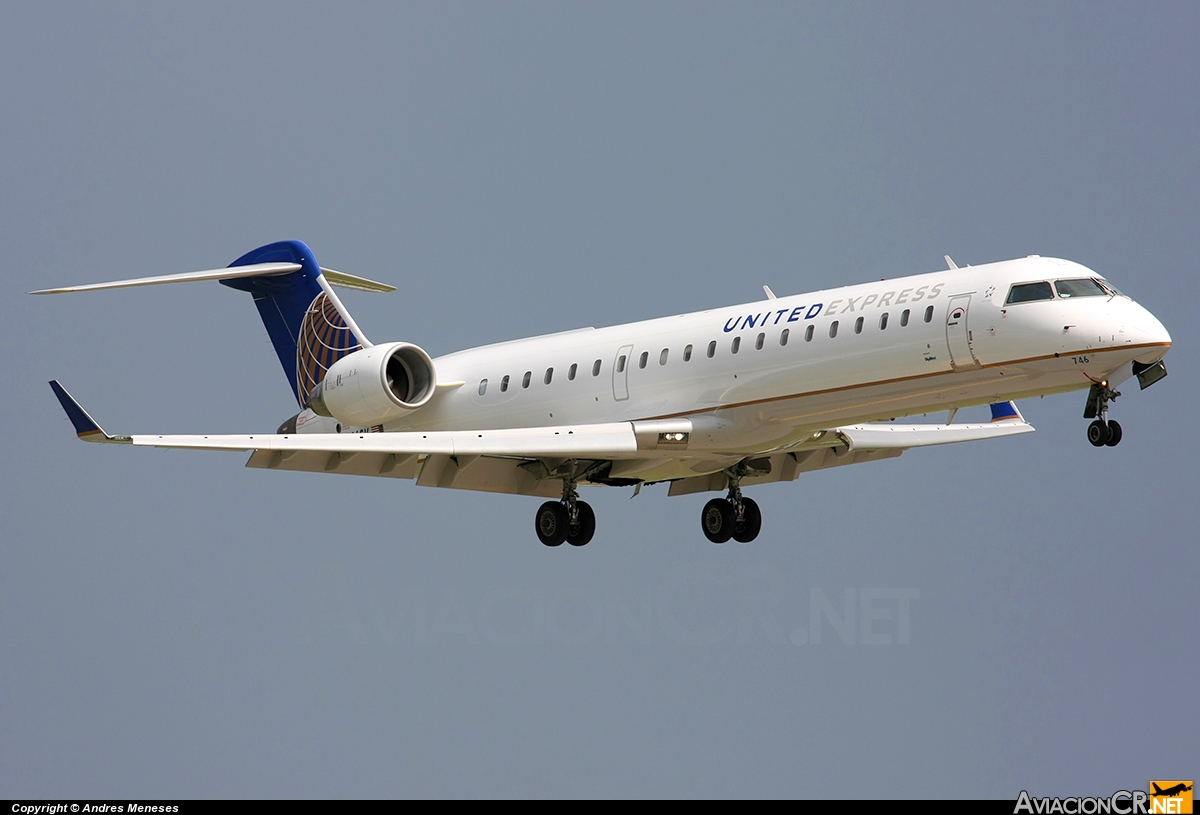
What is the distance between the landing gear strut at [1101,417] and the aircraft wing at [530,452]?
4794 millimetres

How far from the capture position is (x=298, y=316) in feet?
96.5

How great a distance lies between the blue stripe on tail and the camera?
28844 mm

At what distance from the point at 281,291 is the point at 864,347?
36.6 ft

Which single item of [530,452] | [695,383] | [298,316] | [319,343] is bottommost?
[530,452]

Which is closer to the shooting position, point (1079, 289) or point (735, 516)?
point (1079, 289)

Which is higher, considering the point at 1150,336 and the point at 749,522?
the point at 749,522

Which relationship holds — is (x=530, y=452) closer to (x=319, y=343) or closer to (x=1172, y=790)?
(x=319, y=343)

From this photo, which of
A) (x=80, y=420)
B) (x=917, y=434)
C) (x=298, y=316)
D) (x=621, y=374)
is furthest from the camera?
(x=298, y=316)

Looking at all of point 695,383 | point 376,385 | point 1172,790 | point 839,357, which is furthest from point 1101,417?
point 376,385

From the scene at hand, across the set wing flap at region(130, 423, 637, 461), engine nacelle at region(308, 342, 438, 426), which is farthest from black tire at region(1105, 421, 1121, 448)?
engine nacelle at region(308, 342, 438, 426)

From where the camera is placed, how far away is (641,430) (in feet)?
80.6

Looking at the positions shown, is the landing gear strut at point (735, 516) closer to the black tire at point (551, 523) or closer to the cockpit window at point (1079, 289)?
the black tire at point (551, 523)

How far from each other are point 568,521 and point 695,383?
3.36m
